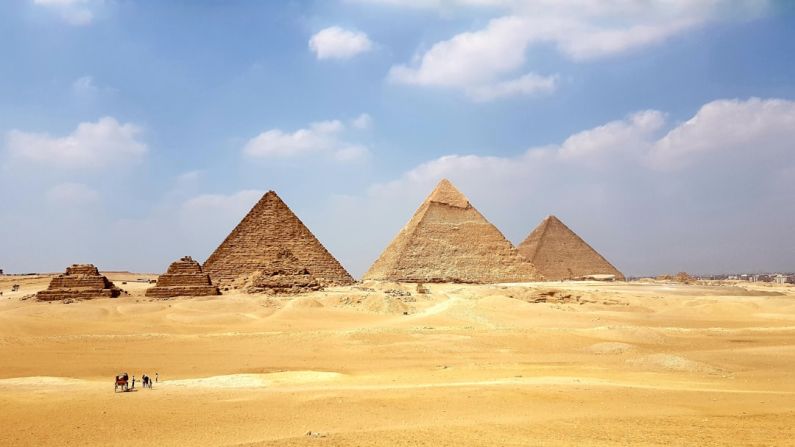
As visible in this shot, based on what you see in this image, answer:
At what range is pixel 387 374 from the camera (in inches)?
531

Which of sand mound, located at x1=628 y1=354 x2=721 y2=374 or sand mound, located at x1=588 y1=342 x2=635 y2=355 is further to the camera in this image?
sand mound, located at x1=588 y1=342 x2=635 y2=355

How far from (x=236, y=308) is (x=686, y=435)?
23690 millimetres

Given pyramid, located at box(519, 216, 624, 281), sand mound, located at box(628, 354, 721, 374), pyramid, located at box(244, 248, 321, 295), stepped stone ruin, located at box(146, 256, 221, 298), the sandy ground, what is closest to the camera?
the sandy ground

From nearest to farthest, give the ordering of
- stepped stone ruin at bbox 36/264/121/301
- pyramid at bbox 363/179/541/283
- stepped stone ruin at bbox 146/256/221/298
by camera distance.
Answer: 1. stepped stone ruin at bbox 36/264/121/301
2. stepped stone ruin at bbox 146/256/221/298
3. pyramid at bbox 363/179/541/283

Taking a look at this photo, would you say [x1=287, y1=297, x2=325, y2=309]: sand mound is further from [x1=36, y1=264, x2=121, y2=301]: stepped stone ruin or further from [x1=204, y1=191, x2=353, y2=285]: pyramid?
[x1=204, y1=191, x2=353, y2=285]: pyramid

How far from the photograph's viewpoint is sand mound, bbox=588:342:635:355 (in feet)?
57.3

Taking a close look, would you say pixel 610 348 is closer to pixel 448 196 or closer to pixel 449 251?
pixel 449 251

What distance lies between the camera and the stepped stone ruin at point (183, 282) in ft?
108

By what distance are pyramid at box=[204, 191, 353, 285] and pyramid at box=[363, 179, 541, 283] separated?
422 inches

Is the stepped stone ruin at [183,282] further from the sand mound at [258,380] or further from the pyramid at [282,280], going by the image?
the sand mound at [258,380]

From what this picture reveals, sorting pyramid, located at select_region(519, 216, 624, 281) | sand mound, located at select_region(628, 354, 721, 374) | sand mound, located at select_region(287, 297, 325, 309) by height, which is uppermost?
pyramid, located at select_region(519, 216, 624, 281)

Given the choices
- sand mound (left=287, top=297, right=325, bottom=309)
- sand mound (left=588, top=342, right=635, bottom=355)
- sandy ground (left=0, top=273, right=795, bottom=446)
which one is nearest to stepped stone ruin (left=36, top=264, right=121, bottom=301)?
sandy ground (left=0, top=273, right=795, bottom=446)

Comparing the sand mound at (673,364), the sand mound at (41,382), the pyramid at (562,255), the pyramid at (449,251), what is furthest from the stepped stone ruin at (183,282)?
the pyramid at (562,255)

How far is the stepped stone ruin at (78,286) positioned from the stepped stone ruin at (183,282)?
2.41 metres
